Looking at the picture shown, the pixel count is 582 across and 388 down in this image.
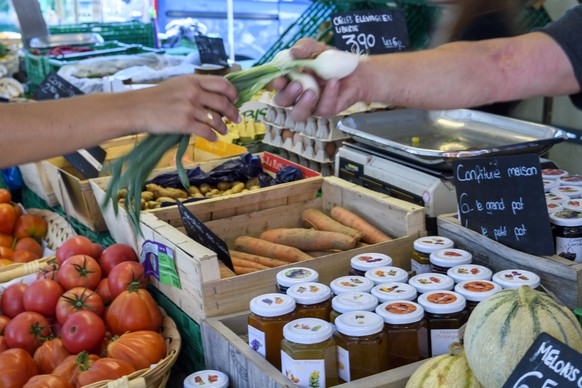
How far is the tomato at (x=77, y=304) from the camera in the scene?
8.23 ft

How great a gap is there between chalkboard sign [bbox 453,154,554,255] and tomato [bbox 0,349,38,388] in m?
1.44

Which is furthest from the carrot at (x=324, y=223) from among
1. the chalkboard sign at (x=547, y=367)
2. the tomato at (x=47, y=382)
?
the chalkboard sign at (x=547, y=367)

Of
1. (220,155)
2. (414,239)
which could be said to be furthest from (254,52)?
(414,239)

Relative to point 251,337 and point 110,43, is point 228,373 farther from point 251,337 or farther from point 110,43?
point 110,43

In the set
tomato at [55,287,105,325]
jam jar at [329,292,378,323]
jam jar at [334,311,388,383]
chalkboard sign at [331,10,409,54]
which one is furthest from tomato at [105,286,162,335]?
chalkboard sign at [331,10,409,54]

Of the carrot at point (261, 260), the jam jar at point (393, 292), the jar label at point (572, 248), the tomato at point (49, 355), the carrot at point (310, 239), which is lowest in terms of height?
the tomato at point (49, 355)

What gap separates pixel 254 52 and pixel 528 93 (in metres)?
10.7

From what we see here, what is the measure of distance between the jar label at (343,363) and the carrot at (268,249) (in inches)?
32.6

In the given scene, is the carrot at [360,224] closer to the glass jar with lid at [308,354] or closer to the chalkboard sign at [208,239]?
the chalkboard sign at [208,239]

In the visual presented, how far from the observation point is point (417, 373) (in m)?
1.64

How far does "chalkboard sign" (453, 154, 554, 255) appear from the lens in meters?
2.04

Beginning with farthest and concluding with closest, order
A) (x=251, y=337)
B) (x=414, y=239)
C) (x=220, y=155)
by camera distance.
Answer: (x=220, y=155) → (x=414, y=239) → (x=251, y=337)

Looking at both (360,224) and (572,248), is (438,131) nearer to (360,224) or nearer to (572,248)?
(360,224)

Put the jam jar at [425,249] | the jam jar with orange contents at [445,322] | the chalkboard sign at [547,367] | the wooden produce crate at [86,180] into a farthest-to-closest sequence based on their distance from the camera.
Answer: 1. the wooden produce crate at [86,180]
2. the jam jar at [425,249]
3. the jam jar with orange contents at [445,322]
4. the chalkboard sign at [547,367]
